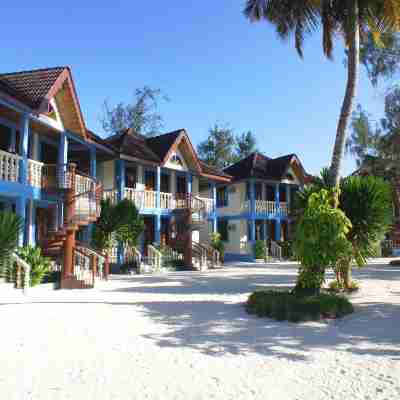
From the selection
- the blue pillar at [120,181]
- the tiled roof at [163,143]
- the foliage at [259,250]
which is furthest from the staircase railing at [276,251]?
the blue pillar at [120,181]

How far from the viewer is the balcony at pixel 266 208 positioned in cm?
3059

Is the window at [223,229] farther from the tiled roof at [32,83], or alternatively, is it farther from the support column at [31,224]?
the tiled roof at [32,83]

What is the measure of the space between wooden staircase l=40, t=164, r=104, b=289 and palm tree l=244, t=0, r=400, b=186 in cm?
815

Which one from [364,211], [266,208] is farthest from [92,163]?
[266,208]

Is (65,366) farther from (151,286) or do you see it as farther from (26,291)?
(151,286)

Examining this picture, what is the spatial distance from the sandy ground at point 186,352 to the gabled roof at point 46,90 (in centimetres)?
640

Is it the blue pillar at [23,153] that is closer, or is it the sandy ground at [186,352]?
the sandy ground at [186,352]

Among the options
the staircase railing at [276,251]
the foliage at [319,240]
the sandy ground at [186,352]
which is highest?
the foliage at [319,240]

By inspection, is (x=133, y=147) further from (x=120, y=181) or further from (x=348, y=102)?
(x=348, y=102)

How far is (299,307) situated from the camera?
28.6 feet

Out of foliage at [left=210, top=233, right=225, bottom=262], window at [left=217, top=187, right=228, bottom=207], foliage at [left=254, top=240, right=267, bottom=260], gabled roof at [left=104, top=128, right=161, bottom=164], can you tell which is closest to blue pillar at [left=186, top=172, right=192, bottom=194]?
gabled roof at [left=104, top=128, right=161, bottom=164]

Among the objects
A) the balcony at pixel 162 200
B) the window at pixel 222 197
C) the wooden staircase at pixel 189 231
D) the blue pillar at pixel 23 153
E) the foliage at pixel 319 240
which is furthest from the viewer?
the window at pixel 222 197

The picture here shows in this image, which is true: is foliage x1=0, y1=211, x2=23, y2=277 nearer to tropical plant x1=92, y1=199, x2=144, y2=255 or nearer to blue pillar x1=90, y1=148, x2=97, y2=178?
tropical plant x1=92, y1=199, x2=144, y2=255

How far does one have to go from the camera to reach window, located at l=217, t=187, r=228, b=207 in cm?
3319
